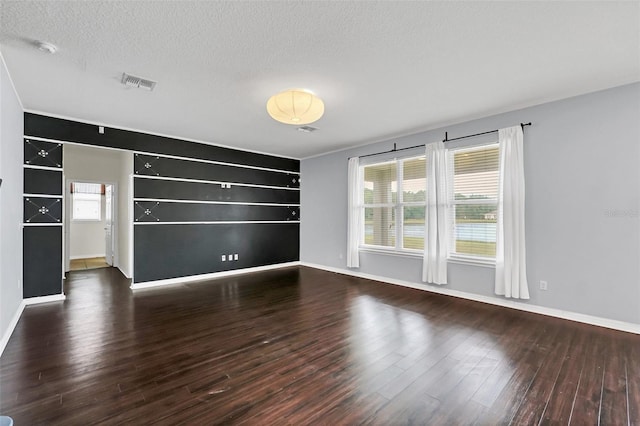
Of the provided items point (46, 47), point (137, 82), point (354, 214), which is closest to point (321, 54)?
point (137, 82)

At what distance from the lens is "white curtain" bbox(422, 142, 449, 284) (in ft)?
15.2

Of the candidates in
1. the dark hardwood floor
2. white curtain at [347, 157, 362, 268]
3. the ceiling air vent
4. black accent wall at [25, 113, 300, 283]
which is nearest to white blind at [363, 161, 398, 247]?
white curtain at [347, 157, 362, 268]

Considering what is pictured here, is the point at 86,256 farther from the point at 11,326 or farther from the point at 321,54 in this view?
the point at 321,54

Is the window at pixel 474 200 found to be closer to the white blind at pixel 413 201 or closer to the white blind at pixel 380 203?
the white blind at pixel 413 201

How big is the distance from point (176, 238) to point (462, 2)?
546cm

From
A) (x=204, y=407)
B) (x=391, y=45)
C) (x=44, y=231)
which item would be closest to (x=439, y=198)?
(x=391, y=45)

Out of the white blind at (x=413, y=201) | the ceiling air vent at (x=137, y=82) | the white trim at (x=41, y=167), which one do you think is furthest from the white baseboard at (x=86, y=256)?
the white blind at (x=413, y=201)

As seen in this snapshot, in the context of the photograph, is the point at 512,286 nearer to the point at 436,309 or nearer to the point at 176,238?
the point at 436,309

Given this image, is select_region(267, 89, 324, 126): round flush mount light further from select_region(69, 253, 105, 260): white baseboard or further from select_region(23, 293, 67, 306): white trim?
select_region(69, 253, 105, 260): white baseboard

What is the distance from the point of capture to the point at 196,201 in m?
5.72

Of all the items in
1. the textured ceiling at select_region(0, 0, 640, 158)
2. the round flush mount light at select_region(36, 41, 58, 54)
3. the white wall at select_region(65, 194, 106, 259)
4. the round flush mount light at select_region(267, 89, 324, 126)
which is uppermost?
the textured ceiling at select_region(0, 0, 640, 158)

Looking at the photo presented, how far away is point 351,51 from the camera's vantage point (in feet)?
8.36

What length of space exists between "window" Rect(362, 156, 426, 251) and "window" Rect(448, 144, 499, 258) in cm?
57

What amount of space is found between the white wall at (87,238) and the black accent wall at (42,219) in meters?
4.58
